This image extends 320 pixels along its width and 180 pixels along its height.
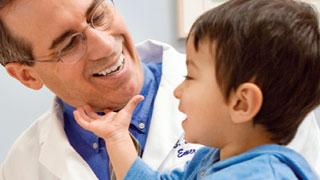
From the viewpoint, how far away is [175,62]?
126cm

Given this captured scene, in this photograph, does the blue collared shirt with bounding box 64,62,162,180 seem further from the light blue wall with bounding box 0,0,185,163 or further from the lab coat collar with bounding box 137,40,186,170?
the light blue wall with bounding box 0,0,185,163

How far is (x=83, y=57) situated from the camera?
108 cm

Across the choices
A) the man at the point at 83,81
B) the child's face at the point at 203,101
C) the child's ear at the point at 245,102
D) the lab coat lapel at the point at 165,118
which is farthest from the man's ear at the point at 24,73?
the child's ear at the point at 245,102

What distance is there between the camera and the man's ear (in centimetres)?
117

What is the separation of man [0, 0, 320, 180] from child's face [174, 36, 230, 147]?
0.96 feet

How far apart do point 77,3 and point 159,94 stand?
0.35 m

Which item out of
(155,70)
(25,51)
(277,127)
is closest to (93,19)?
(25,51)

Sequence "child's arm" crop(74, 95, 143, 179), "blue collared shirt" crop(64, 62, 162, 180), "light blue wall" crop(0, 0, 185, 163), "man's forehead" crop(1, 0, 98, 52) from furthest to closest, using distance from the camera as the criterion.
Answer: "light blue wall" crop(0, 0, 185, 163) → "blue collared shirt" crop(64, 62, 162, 180) → "man's forehead" crop(1, 0, 98, 52) → "child's arm" crop(74, 95, 143, 179)

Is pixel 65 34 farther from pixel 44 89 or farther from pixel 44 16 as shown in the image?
pixel 44 89

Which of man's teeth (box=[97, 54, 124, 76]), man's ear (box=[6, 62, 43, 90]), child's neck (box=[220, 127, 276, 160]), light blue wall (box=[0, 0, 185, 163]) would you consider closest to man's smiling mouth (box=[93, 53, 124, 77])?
man's teeth (box=[97, 54, 124, 76])

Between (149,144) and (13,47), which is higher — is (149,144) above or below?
below

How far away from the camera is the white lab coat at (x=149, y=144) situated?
1.03m

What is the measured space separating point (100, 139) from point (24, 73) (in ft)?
1.01

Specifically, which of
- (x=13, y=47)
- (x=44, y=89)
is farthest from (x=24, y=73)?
(x=44, y=89)
